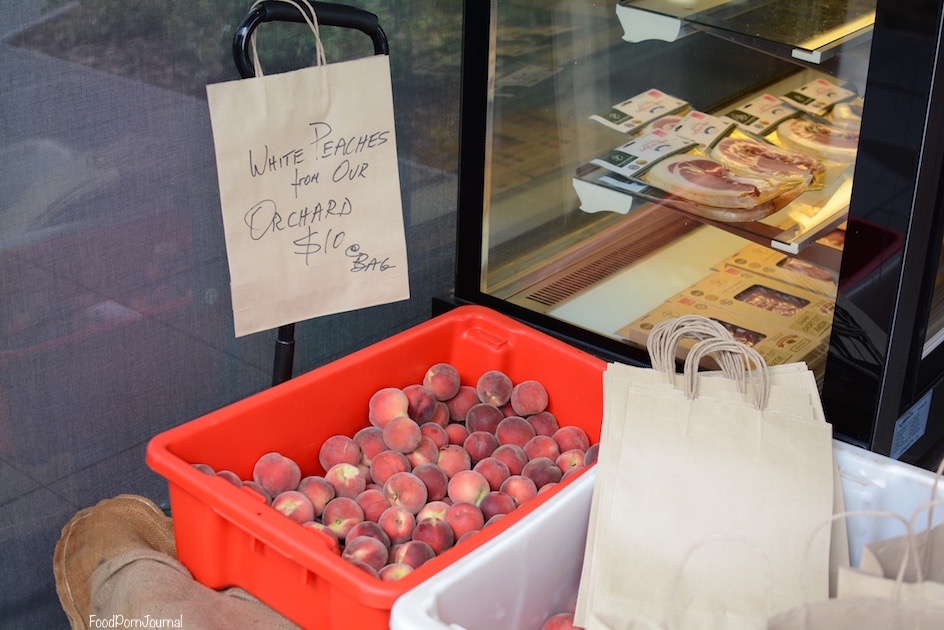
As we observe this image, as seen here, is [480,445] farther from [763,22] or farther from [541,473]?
[763,22]

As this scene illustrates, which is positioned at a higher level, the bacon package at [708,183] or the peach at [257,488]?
the bacon package at [708,183]

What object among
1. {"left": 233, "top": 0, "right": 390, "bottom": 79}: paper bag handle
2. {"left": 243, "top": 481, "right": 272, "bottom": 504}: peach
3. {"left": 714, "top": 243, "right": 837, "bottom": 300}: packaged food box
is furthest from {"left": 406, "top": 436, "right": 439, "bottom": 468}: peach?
{"left": 714, "top": 243, "right": 837, "bottom": 300}: packaged food box

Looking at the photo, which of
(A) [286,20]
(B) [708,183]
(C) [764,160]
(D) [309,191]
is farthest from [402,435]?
(C) [764,160]

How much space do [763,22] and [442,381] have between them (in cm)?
76

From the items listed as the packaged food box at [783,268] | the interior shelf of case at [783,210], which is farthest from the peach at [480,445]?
the packaged food box at [783,268]

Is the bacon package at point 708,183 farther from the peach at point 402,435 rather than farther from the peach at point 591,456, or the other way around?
the peach at point 402,435

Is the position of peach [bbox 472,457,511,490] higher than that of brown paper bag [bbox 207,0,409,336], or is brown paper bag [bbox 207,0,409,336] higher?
brown paper bag [bbox 207,0,409,336]

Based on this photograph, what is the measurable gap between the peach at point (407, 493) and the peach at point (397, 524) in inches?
1.4

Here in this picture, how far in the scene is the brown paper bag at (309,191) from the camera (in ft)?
4.07

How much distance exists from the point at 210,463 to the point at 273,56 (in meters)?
0.57

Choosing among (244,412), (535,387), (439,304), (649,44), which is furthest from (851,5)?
(244,412)

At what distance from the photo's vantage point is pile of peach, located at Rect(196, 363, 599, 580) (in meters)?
1.24

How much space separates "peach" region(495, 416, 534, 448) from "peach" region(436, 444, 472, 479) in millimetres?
76

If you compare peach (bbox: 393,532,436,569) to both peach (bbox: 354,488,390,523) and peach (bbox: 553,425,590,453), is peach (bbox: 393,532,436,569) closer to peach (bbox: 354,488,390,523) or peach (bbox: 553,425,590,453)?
peach (bbox: 354,488,390,523)
